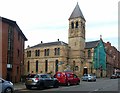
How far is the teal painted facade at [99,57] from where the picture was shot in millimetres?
92062

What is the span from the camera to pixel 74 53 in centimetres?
8819

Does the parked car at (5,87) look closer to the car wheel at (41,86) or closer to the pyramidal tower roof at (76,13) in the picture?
the car wheel at (41,86)

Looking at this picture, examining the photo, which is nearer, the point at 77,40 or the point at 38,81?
the point at 38,81

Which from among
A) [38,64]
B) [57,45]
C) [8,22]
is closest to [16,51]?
[8,22]

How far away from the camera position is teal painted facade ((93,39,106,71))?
9206 centimetres

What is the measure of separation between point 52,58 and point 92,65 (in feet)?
43.9

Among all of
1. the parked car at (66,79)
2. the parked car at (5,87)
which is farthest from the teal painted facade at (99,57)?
the parked car at (5,87)

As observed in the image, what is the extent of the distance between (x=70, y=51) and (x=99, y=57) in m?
12.7

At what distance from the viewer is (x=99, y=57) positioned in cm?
9612

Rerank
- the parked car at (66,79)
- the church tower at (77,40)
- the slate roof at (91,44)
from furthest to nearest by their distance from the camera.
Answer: the slate roof at (91,44) < the church tower at (77,40) < the parked car at (66,79)

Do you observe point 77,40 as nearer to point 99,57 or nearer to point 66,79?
point 99,57

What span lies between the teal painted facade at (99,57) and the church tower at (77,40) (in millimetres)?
5046

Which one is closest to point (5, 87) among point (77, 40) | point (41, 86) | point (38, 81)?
point (38, 81)

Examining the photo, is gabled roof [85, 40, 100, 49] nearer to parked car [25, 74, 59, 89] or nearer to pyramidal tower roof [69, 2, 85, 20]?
pyramidal tower roof [69, 2, 85, 20]
